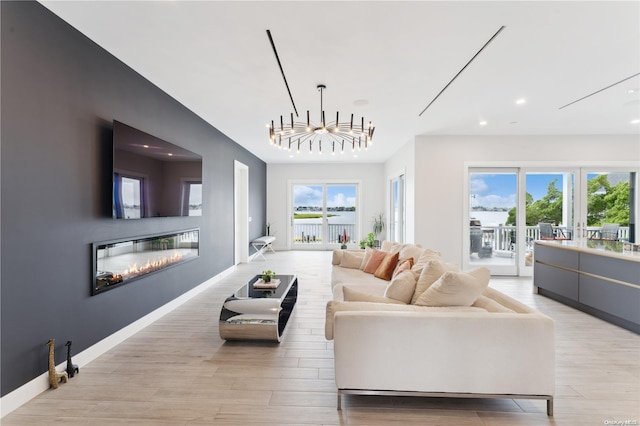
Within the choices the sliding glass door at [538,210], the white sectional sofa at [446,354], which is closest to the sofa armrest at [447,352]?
the white sectional sofa at [446,354]

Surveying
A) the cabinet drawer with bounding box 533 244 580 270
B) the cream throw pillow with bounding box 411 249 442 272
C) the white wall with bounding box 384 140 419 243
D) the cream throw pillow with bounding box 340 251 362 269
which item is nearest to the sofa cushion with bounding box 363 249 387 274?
the cream throw pillow with bounding box 340 251 362 269

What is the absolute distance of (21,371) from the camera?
2055 millimetres

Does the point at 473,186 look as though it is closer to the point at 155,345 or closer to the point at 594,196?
the point at 594,196

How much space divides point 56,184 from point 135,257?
44.7 inches

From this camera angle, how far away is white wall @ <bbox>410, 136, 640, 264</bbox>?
5.75 meters

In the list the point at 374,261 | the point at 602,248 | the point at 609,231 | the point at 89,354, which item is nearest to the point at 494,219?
the point at 609,231

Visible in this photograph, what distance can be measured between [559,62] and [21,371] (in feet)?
16.7

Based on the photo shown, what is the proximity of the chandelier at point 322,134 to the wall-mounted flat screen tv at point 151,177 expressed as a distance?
1.23 metres

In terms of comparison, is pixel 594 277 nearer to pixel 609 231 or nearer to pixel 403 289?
pixel 609 231

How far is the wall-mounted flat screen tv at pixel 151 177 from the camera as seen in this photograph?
2.85 metres

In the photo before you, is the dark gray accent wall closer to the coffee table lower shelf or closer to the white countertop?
the coffee table lower shelf

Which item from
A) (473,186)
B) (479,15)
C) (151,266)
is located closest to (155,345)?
(151,266)

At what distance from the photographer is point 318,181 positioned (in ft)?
31.3

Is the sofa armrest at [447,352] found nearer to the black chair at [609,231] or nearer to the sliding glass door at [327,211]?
the black chair at [609,231]
